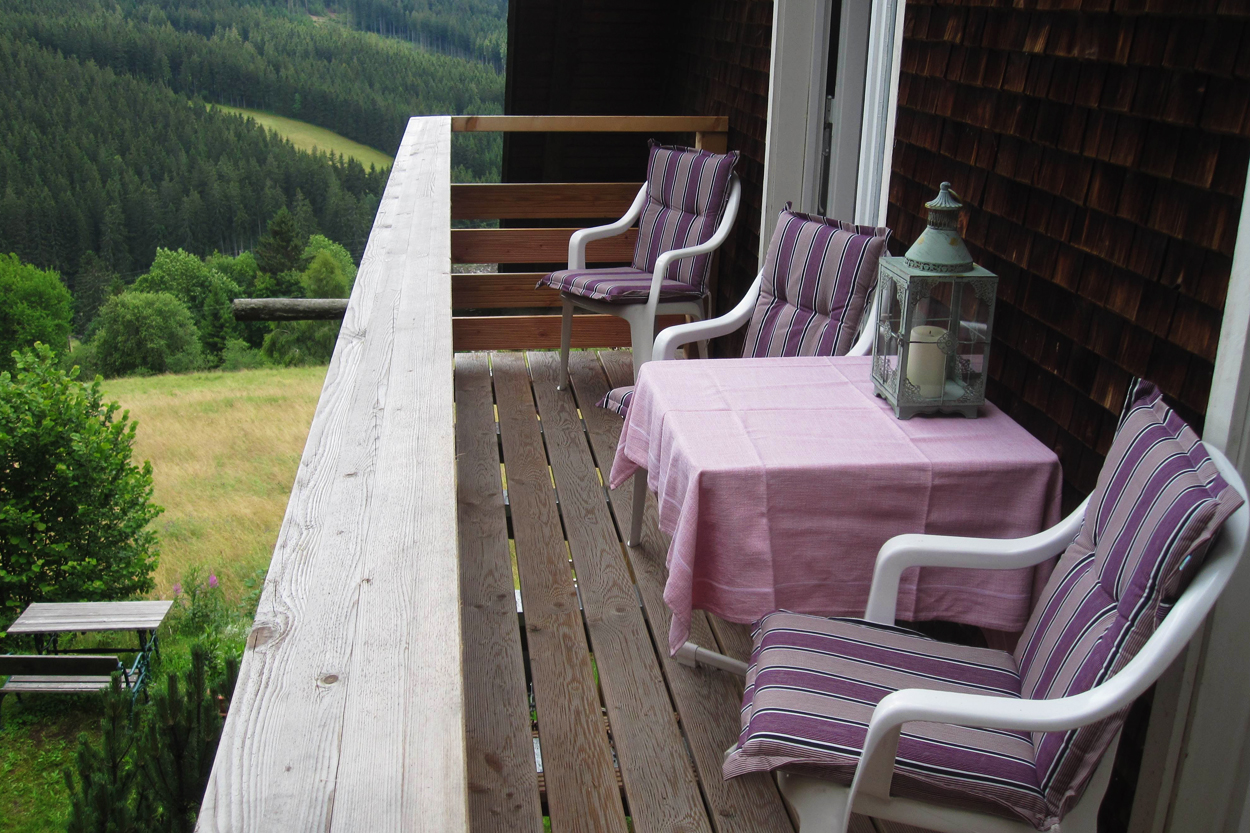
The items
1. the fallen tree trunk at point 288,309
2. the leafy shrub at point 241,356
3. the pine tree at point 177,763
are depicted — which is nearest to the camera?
the pine tree at point 177,763

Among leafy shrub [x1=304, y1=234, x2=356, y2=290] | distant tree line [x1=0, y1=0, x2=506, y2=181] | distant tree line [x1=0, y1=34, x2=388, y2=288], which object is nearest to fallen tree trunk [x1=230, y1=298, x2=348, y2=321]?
distant tree line [x1=0, y1=34, x2=388, y2=288]

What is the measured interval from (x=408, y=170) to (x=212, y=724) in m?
2.30

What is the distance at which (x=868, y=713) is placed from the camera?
1.51 m

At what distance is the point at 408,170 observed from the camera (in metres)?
3.07

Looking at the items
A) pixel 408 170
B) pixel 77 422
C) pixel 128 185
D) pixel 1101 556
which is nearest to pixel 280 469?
pixel 77 422

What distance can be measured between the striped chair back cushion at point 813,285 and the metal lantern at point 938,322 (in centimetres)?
64

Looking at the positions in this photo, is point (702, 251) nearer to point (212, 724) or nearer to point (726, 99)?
point (726, 99)

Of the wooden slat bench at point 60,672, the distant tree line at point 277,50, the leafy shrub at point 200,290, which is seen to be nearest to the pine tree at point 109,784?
the wooden slat bench at point 60,672

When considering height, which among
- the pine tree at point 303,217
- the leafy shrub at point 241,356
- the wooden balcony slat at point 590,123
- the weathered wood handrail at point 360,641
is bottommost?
the leafy shrub at point 241,356

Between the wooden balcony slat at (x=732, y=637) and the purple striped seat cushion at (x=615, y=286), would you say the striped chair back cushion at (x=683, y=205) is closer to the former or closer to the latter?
the purple striped seat cushion at (x=615, y=286)

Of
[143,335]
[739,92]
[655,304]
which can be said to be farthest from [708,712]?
[143,335]

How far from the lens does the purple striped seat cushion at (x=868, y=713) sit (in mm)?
1431

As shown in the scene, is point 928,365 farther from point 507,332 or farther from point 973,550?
point 507,332

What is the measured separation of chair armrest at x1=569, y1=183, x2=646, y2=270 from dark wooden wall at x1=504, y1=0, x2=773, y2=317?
0.53 metres
